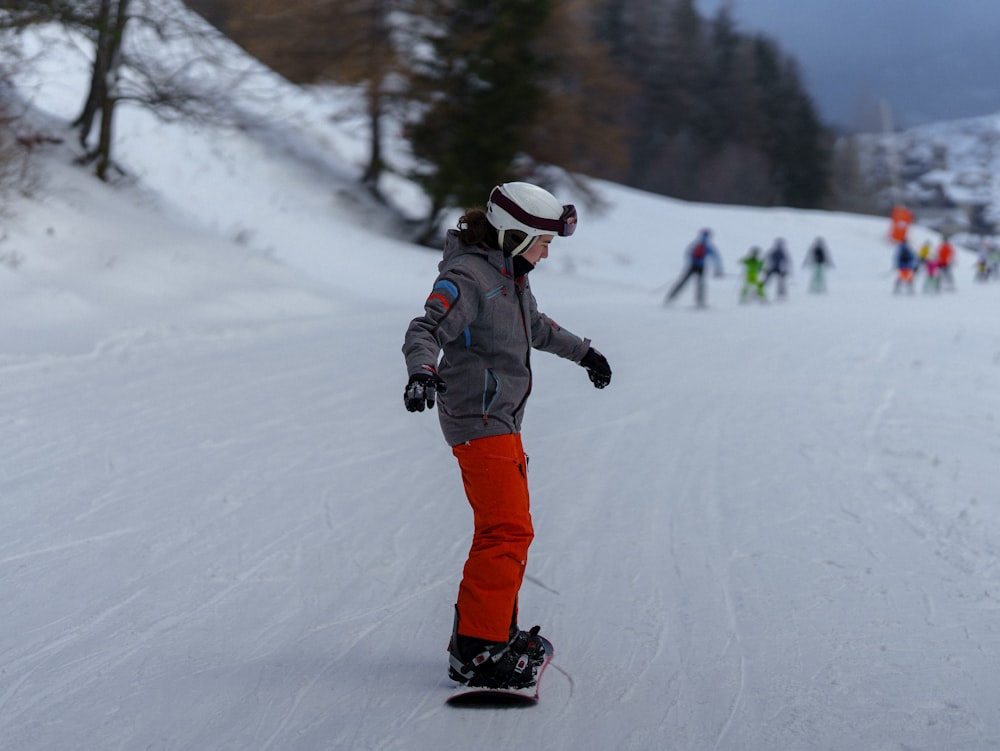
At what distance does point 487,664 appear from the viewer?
3.28m

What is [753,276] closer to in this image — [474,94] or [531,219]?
[474,94]

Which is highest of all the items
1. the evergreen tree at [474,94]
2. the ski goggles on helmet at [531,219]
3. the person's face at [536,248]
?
the evergreen tree at [474,94]

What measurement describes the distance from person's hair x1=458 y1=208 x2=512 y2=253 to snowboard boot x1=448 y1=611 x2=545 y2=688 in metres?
1.21

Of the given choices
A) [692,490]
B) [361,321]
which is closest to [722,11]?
[361,321]

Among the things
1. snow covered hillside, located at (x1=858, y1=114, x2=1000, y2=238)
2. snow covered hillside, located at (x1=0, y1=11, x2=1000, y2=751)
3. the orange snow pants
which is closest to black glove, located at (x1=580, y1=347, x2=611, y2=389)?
the orange snow pants

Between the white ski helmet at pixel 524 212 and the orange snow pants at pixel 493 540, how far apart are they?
653 mm

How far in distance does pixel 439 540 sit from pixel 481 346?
191cm

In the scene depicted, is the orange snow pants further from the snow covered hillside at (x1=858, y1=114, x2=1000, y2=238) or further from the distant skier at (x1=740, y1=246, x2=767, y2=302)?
the snow covered hillside at (x1=858, y1=114, x2=1000, y2=238)

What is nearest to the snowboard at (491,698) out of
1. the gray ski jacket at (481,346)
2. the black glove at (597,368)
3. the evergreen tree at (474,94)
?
the gray ski jacket at (481,346)

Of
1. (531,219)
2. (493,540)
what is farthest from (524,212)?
(493,540)

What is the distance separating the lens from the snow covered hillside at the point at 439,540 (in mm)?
3193

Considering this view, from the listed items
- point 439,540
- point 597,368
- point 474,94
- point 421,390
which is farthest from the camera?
point 474,94

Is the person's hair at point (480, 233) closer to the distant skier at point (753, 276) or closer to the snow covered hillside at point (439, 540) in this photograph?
the snow covered hillside at point (439, 540)

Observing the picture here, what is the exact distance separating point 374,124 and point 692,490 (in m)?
22.2
